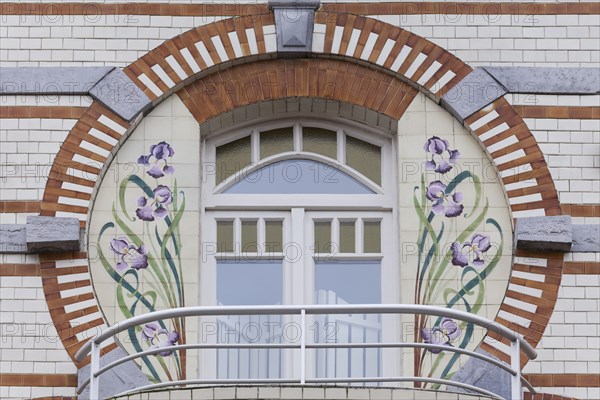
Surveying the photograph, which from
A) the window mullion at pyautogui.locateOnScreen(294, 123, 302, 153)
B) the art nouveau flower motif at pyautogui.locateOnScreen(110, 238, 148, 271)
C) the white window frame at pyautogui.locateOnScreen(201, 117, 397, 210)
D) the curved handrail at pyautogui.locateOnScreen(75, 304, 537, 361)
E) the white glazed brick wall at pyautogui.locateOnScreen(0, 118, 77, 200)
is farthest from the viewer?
the window mullion at pyautogui.locateOnScreen(294, 123, 302, 153)

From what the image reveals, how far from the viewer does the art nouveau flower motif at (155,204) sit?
52.1ft

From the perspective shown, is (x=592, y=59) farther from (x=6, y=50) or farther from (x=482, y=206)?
(x=6, y=50)

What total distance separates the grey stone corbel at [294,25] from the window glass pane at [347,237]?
1.47m

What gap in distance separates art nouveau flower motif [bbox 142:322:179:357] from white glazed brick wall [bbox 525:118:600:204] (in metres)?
3.35

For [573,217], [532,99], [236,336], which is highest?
[532,99]

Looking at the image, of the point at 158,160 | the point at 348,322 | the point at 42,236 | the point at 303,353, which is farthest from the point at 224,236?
the point at 303,353

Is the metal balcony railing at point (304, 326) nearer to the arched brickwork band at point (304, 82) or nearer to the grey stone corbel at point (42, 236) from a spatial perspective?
the grey stone corbel at point (42, 236)

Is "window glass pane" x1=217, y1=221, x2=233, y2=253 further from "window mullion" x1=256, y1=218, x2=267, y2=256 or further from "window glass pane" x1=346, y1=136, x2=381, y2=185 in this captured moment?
"window glass pane" x1=346, y1=136, x2=381, y2=185

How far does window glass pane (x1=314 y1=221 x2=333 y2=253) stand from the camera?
52.7ft

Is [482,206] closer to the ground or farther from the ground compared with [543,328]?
farther from the ground

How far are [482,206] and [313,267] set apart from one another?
57.6 inches

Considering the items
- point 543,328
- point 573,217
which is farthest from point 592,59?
Result: point 543,328

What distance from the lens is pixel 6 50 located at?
53.5ft

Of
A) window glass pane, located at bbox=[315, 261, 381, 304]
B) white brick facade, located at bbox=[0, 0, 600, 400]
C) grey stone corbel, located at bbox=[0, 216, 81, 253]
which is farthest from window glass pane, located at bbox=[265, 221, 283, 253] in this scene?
grey stone corbel, located at bbox=[0, 216, 81, 253]
